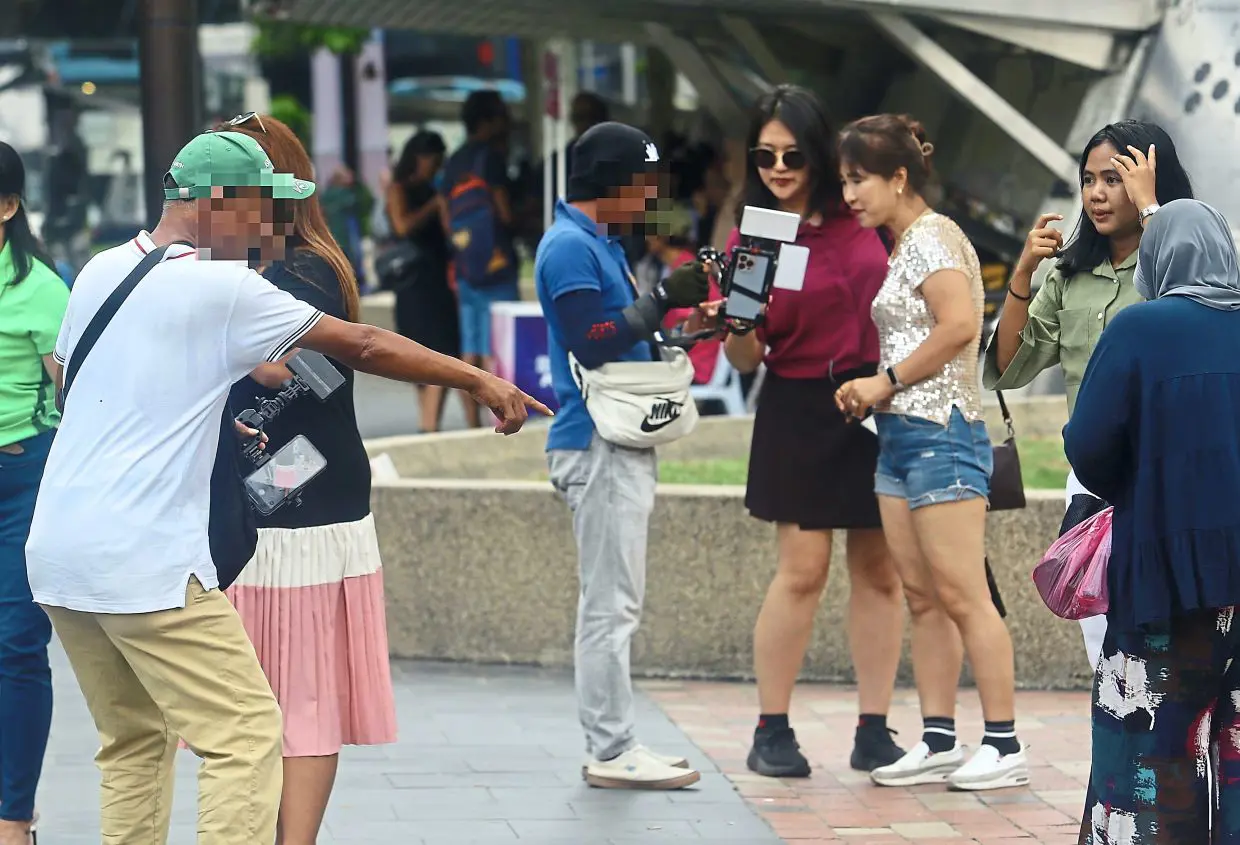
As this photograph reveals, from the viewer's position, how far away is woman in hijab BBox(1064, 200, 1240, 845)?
12.5 feet

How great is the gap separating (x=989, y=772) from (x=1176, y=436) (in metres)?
1.97

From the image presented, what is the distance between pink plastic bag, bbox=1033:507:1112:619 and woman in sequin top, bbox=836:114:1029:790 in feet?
3.83

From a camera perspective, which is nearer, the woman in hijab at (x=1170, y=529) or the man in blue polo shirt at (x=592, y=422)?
the woman in hijab at (x=1170, y=529)

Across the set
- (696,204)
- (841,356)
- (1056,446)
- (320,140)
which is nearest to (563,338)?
(841,356)

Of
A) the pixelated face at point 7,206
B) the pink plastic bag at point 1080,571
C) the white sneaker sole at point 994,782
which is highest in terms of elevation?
the pixelated face at point 7,206

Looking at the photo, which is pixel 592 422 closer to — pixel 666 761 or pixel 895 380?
pixel 895 380

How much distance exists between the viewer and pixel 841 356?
18.5 ft

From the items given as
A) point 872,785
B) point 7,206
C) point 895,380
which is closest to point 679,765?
point 872,785

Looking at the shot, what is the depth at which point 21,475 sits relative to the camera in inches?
193

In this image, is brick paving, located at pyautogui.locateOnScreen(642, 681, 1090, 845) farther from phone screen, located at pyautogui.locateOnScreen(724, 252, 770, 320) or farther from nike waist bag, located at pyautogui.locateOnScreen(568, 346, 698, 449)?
phone screen, located at pyautogui.locateOnScreen(724, 252, 770, 320)

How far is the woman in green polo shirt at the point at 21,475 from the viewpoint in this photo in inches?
190

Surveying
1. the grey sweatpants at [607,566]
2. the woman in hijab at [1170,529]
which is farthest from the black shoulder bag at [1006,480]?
the woman in hijab at [1170,529]

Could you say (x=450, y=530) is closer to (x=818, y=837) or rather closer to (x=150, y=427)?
(x=818, y=837)

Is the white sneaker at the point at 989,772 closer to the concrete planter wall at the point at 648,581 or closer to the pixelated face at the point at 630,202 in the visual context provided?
the concrete planter wall at the point at 648,581
